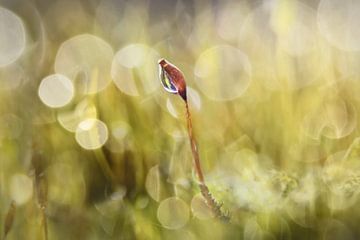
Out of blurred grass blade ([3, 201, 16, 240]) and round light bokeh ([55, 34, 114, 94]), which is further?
round light bokeh ([55, 34, 114, 94])

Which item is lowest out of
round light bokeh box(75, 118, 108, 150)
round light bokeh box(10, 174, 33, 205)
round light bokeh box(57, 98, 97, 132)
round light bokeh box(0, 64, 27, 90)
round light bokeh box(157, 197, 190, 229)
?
round light bokeh box(157, 197, 190, 229)

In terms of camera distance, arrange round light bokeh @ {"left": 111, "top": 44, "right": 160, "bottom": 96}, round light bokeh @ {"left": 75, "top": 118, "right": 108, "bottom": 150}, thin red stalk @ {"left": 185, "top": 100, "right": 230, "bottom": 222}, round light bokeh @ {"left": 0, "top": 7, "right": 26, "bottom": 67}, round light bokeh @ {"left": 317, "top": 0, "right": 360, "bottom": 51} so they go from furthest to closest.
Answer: round light bokeh @ {"left": 0, "top": 7, "right": 26, "bottom": 67} → round light bokeh @ {"left": 317, "top": 0, "right": 360, "bottom": 51} → round light bokeh @ {"left": 111, "top": 44, "right": 160, "bottom": 96} → round light bokeh @ {"left": 75, "top": 118, "right": 108, "bottom": 150} → thin red stalk @ {"left": 185, "top": 100, "right": 230, "bottom": 222}

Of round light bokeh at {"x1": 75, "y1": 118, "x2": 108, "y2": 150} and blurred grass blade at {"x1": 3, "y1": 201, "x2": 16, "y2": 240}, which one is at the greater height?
round light bokeh at {"x1": 75, "y1": 118, "x2": 108, "y2": 150}

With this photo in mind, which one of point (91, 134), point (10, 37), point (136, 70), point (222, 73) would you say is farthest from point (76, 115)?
point (10, 37)

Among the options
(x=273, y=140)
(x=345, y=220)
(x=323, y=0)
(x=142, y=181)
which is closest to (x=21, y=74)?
(x=142, y=181)

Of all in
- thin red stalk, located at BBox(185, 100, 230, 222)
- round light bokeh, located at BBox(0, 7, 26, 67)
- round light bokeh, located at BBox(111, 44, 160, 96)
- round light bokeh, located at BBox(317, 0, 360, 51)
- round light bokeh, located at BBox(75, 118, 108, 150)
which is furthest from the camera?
round light bokeh, located at BBox(0, 7, 26, 67)

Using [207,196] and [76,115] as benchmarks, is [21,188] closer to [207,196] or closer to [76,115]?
[76,115]

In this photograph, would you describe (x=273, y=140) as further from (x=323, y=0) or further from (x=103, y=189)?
(x=323, y=0)

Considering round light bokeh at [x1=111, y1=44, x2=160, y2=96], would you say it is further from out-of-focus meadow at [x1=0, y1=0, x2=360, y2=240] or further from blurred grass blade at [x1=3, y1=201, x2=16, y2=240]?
blurred grass blade at [x1=3, y1=201, x2=16, y2=240]

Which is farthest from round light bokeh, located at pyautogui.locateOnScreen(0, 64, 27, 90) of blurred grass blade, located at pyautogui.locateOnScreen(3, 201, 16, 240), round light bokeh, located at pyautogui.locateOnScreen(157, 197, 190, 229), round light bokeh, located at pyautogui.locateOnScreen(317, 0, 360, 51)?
round light bokeh, located at pyautogui.locateOnScreen(317, 0, 360, 51)

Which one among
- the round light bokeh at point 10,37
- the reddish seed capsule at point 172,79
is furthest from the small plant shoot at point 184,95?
the round light bokeh at point 10,37
